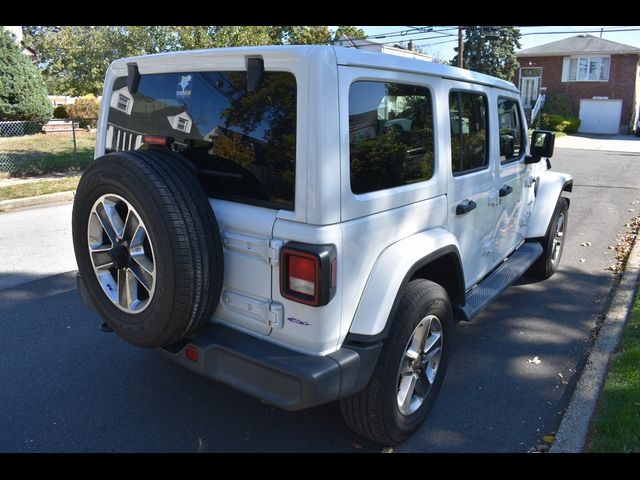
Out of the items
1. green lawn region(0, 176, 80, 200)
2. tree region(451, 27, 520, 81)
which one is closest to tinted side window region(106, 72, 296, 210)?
green lawn region(0, 176, 80, 200)

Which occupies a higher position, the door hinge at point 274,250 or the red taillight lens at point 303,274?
the door hinge at point 274,250

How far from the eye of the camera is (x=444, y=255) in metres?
3.25

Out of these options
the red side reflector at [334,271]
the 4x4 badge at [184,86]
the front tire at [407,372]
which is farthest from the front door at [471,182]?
the 4x4 badge at [184,86]

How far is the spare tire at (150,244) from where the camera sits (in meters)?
2.45

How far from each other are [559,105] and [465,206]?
40.3 m

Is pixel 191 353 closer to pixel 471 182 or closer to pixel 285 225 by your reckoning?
pixel 285 225

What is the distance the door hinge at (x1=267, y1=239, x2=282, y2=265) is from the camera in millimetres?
2484

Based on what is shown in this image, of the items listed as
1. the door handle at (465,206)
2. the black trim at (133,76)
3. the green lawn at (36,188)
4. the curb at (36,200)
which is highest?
→ the black trim at (133,76)

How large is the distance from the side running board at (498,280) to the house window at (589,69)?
40316 millimetres

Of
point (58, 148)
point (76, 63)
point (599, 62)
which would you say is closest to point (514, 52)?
point (599, 62)

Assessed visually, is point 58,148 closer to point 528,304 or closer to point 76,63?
point 76,63

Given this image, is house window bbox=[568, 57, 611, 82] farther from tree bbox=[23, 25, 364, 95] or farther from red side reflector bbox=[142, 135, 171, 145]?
red side reflector bbox=[142, 135, 171, 145]

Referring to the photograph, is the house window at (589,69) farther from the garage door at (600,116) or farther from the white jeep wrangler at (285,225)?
the white jeep wrangler at (285,225)

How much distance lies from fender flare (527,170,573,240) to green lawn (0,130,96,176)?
11.1 metres
